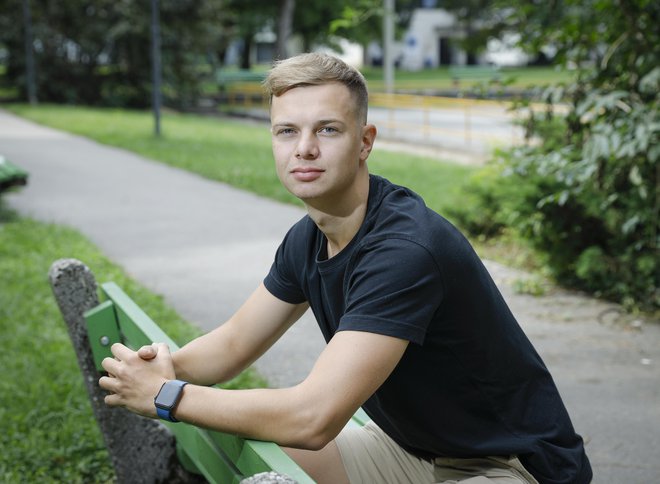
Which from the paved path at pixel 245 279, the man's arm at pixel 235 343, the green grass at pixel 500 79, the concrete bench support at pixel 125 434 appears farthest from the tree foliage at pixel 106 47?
the man's arm at pixel 235 343

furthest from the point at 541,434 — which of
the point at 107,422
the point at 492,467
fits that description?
the point at 107,422

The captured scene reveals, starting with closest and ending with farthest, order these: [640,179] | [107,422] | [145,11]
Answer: [107,422]
[640,179]
[145,11]

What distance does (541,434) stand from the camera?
230cm

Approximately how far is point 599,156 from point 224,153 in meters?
11.3

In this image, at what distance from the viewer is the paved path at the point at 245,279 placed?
457 cm

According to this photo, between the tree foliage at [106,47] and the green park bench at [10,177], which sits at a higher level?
the tree foliage at [106,47]

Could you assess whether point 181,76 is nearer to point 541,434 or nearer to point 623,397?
point 623,397

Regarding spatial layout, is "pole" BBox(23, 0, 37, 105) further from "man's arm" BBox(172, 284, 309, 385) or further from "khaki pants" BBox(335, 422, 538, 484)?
"khaki pants" BBox(335, 422, 538, 484)

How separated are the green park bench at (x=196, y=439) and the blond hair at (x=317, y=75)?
2.63ft

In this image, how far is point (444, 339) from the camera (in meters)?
2.23

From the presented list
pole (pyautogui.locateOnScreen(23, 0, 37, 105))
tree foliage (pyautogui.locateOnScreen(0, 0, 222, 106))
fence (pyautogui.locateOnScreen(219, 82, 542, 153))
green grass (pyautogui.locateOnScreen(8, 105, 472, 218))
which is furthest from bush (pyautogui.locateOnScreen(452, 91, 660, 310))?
tree foliage (pyautogui.locateOnScreen(0, 0, 222, 106))

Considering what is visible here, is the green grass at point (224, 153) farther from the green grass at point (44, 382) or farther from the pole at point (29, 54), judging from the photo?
the green grass at point (44, 382)

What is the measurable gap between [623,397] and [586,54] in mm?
2572

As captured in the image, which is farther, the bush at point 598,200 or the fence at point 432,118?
the fence at point 432,118
